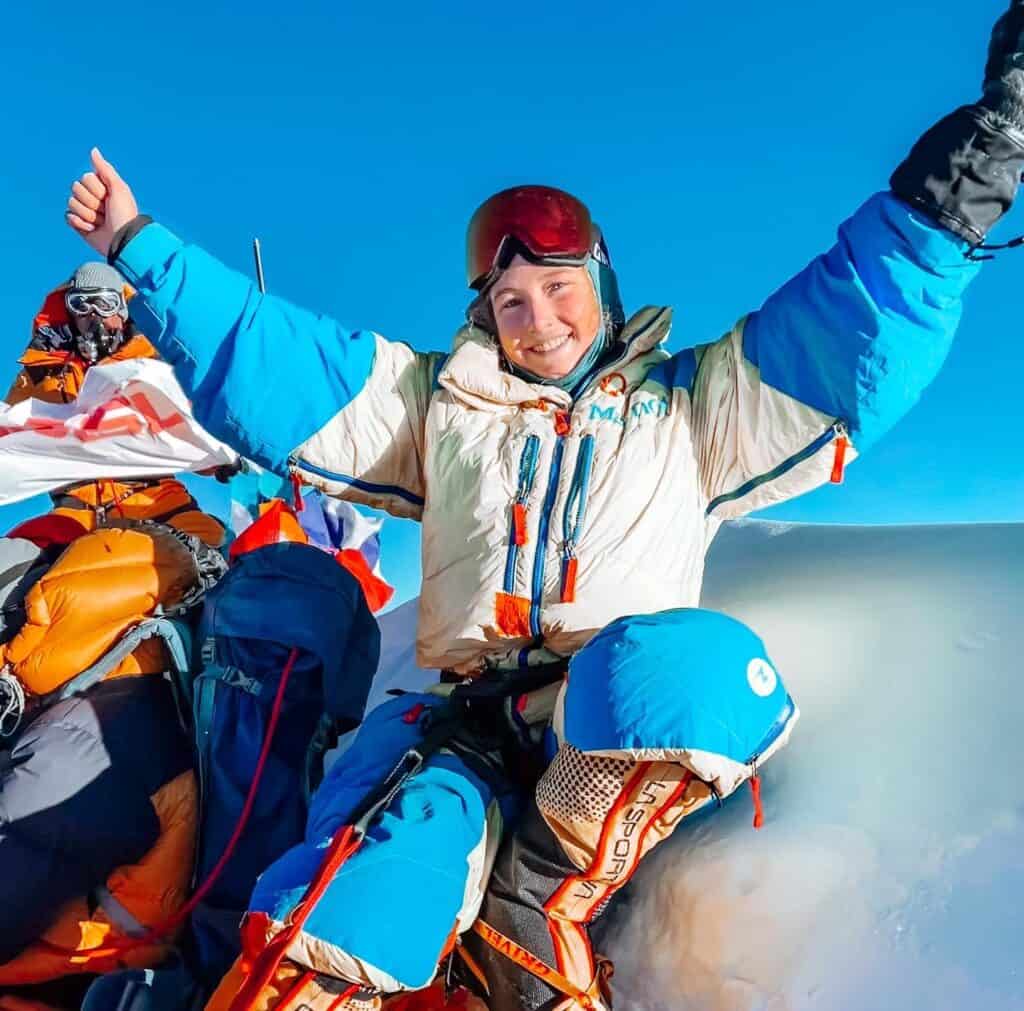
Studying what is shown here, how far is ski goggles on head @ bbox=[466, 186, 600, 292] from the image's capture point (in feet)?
7.05

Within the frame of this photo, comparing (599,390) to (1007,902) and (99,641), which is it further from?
(99,641)

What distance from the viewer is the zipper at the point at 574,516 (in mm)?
1824

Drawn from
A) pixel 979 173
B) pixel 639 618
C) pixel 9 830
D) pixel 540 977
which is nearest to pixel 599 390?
pixel 639 618

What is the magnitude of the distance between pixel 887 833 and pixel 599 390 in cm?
96

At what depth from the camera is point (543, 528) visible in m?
1.87

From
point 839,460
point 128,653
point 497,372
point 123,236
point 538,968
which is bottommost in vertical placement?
point 538,968

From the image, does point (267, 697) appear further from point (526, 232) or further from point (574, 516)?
point (526, 232)

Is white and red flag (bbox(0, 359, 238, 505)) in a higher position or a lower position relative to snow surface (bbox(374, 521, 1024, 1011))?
higher

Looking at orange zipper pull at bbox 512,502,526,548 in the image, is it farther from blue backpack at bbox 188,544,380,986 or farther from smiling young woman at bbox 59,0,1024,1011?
blue backpack at bbox 188,544,380,986

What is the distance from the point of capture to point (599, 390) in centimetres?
204

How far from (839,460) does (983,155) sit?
0.55m

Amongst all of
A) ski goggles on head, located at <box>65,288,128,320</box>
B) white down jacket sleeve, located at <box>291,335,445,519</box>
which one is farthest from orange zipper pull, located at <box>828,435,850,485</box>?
ski goggles on head, located at <box>65,288,128,320</box>

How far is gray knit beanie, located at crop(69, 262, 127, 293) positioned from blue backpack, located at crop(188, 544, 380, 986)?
5.66 feet

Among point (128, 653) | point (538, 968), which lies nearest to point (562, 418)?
point (538, 968)
